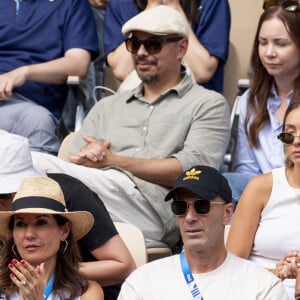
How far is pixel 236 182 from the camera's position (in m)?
5.94

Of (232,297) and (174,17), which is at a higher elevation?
(174,17)

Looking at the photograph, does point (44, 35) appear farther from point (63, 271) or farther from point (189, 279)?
point (189, 279)

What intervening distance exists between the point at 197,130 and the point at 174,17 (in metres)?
0.72

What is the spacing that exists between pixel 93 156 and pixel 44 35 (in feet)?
4.88

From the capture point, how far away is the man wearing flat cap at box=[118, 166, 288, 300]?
4.45 m

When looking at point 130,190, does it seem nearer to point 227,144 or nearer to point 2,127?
point 227,144

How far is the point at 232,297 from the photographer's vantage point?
174 inches

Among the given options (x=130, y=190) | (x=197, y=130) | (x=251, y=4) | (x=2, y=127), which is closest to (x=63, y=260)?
(x=130, y=190)

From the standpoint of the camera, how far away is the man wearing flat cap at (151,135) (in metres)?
5.88

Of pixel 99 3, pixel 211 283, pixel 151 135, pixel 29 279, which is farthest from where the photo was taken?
pixel 99 3

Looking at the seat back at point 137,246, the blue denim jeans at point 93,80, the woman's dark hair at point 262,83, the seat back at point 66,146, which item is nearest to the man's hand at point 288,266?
the seat back at point 137,246

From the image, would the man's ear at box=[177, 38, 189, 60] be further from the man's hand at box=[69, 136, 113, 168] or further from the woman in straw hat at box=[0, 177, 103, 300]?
the woman in straw hat at box=[0, 177, 103, 300]

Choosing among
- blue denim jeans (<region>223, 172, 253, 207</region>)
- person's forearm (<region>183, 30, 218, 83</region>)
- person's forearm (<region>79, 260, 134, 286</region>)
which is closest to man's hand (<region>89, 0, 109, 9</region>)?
person's forearm (<region>183, 30, 218, 83</region>)

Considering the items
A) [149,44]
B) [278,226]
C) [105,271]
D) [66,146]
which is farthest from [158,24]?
[105,271]
